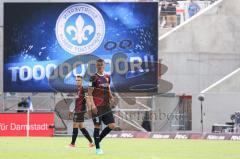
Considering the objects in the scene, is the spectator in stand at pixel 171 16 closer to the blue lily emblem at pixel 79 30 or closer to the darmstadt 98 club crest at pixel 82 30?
the darmstadt 98 club crest at pixel 82 30

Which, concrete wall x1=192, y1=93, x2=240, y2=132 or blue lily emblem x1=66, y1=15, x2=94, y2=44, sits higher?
blue lily emblem x1=66, y1=15, x2=94, y2=44

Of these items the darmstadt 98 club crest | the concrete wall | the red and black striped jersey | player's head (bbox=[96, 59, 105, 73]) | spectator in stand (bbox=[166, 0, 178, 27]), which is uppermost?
spectator in stand (bbox=[166, 0, 178, 27])

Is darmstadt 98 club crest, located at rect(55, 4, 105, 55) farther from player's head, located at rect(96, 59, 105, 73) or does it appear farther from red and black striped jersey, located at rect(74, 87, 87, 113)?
player's head, located at rect(96, 59, 105, 73)

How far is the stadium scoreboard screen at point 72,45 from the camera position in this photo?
35406mm

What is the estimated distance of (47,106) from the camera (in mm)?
37469

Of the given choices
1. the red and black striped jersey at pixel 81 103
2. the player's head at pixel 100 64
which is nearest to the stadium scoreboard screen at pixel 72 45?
the red and black striped jersey at pixel 81 103

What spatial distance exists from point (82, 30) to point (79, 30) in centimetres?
15

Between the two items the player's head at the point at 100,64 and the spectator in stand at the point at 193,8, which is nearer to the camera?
the player's head at the point at 100,64

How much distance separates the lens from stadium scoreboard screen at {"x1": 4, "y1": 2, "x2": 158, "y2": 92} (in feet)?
116

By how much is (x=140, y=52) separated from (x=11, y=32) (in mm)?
6405

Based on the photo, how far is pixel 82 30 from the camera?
35688 millimetres

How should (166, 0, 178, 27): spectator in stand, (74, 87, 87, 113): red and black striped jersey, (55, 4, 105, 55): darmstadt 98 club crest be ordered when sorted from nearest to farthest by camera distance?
1. (74, 87, 87, 113): red and black striped jersey
2. (55, 4, 105, 55): darmstadt 98 club crest
3. (166, 0, 178, 27): spectator in stand

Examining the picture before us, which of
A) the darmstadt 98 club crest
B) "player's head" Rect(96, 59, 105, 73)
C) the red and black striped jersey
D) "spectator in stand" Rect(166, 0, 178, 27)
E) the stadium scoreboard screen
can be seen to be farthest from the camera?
"spectator in stand" Rect(166, 0, 178, 27)

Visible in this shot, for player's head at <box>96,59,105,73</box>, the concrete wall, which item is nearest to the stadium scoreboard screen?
the concrete wall
